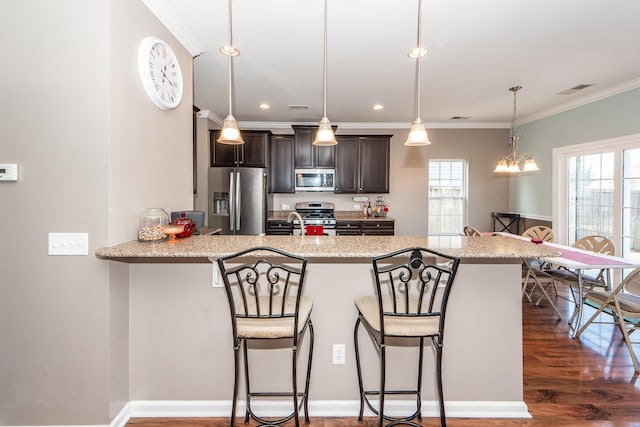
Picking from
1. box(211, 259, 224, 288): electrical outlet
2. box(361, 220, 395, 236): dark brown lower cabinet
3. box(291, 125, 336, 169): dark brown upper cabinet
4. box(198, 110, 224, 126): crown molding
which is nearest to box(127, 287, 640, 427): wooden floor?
box(211, 259, 224, 288): electrical outlet

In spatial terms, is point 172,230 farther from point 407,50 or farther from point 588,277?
point 588,277

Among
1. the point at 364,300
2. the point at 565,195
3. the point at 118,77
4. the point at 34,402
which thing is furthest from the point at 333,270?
the point at 565,195

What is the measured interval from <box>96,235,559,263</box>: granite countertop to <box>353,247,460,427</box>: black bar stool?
0.32 feet

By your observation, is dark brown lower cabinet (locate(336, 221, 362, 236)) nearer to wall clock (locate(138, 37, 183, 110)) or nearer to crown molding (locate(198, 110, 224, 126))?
crown molding (locate(198, 110, 224, 126))

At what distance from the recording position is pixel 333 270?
2.06 meters

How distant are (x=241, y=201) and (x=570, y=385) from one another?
4.07m

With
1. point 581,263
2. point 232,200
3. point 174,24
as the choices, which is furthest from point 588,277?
point 174,24

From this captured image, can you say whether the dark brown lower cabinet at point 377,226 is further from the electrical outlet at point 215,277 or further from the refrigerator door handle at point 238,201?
the electrical outlet at point 215,277

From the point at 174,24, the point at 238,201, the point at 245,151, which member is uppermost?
the point at 174,24

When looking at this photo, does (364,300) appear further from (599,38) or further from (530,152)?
(530,152)

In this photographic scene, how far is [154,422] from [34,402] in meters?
0.64

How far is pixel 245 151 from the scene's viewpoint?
5.34 m

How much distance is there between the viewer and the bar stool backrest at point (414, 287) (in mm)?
1580

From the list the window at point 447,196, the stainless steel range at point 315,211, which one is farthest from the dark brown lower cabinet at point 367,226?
the window at point 447,196
